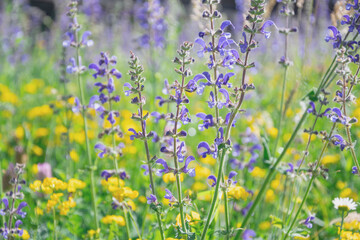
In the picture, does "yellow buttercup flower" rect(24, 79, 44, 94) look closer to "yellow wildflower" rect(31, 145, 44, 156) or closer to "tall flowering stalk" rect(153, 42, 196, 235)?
"yellow wildflower" rect(31, 145, 44, 156)

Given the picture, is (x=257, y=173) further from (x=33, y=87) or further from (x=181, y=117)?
(x=33, y=87)

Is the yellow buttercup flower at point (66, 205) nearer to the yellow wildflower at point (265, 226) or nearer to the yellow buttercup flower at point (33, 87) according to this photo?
the yellow wildflower at point (265, 226)

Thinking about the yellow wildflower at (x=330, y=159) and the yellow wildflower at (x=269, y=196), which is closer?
the yellow wildflower at (x=269, y=196)

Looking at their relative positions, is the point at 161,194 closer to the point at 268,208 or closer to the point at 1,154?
the point at 268,208

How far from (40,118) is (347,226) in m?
4.21

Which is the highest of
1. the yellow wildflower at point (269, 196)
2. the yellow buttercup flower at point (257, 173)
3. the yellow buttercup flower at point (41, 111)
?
the yellow buttercup flower at point (41, 111)

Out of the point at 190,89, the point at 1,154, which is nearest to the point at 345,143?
the point at 190,89

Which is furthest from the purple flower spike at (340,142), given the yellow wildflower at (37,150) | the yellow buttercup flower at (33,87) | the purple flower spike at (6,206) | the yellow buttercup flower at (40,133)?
the yellow buttercup flower at (33,87)

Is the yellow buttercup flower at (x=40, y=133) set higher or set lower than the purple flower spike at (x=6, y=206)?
higher

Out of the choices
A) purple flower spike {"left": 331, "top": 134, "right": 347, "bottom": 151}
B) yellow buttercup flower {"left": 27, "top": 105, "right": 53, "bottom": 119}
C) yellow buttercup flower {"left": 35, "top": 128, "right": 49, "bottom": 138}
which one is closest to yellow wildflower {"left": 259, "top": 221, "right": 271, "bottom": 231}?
purple flower spike {"left": 331, "top": 134, "right": 347, "bottom": 151}

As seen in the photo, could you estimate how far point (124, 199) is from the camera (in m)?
2.46

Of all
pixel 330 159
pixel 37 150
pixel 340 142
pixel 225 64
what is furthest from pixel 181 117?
pixel 37 150

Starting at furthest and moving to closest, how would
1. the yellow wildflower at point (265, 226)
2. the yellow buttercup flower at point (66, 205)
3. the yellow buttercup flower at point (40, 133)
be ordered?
the yellow buttercup flower at point (40, 133)
the yellow wildflower at point (265, 226)
the yellow buttercup flower at point (66, 205)

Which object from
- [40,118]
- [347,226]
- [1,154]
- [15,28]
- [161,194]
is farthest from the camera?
[15,28]
